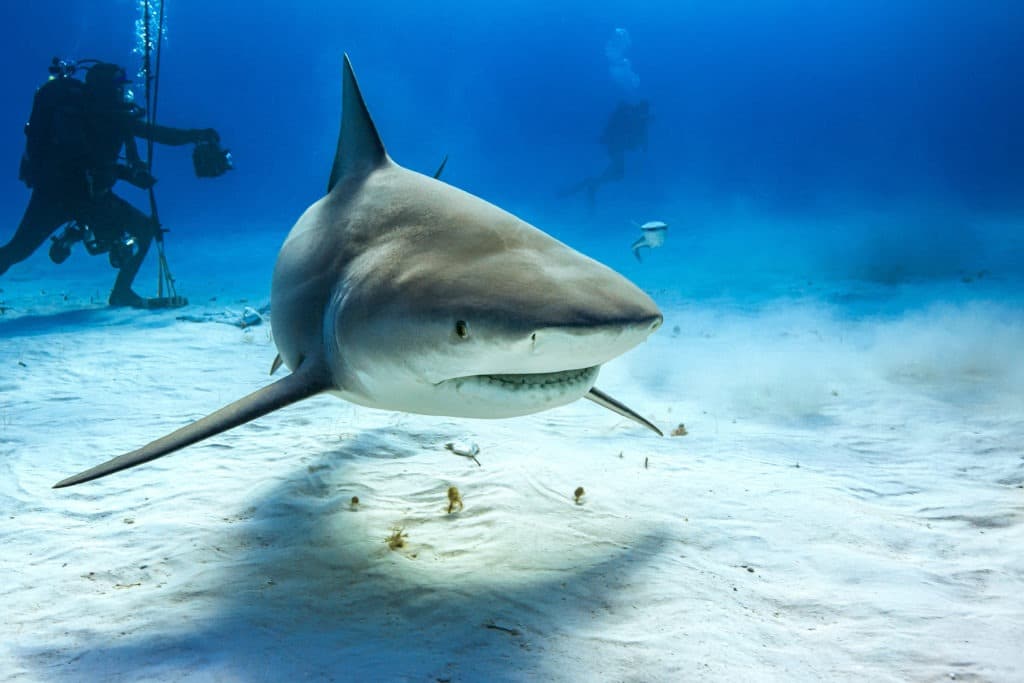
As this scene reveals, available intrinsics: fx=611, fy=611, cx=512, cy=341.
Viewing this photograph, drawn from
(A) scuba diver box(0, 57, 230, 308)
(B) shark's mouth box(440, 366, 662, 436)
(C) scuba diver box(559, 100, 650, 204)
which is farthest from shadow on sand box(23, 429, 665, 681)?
(C) scuba diver box(559, 100, 650, 204)

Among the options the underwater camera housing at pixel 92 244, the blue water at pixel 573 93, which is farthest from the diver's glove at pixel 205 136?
the blue water at pixel 573 93

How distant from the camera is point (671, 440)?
207 inches

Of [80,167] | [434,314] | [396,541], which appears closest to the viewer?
[434,314]

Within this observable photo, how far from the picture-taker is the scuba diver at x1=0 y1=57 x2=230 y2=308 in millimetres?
11750

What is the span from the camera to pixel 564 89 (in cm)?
11938

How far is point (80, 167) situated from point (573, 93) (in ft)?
382

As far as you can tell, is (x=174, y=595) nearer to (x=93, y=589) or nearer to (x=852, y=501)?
(x=93, y=589)

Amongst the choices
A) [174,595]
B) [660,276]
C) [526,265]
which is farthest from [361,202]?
[660,276]

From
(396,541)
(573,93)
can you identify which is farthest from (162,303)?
(573,93)

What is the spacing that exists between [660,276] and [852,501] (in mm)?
20536

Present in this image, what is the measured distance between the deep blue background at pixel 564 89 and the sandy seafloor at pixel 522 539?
66205mm

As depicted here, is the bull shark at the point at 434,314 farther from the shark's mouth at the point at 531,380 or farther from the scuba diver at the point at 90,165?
the scuba diver at the point at 90,165

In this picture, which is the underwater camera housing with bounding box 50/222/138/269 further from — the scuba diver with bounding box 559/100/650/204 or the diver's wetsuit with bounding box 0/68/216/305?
the scuba diver with bounding box 559/100/650/204

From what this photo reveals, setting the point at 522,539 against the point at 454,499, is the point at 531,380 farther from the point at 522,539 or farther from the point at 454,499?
the point at 454,499
